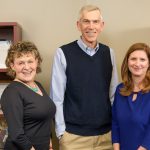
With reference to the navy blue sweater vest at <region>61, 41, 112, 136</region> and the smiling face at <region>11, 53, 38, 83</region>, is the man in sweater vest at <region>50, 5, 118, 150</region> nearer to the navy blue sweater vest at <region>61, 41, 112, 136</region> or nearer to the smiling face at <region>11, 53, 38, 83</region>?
the navy blue sweater vest at <region>61, 41, 112, 136</region>

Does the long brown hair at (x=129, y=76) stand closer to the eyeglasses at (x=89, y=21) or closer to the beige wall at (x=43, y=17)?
the eyeglasses at (x=89, y=21)

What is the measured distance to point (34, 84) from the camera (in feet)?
6.26

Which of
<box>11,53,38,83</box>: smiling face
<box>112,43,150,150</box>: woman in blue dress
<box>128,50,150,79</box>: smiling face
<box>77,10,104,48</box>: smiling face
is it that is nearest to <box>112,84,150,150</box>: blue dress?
<box>112,43,150,150</box>: woman in blue dress

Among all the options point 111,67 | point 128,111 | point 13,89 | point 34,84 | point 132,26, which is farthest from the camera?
point 132,26

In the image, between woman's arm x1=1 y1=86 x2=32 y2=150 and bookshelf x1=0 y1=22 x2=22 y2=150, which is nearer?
woman's arm x1=1 y1=86 x2=32 y2=150

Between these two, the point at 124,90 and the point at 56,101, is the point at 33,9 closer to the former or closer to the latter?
the point at 56,101

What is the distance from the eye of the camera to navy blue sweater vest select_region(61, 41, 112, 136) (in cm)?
200

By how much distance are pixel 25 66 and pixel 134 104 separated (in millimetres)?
743

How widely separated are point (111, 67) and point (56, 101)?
0.50 m

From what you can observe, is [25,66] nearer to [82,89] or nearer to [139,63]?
[82,89]

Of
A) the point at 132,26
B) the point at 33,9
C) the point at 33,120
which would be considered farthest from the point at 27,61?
the point at 132,26

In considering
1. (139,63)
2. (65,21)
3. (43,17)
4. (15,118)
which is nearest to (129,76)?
(139,63)

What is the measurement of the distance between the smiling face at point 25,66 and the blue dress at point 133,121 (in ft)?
2.03

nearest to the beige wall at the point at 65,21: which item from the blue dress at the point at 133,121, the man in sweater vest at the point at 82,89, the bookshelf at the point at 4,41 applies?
the bookshelf at the point at 4,41
